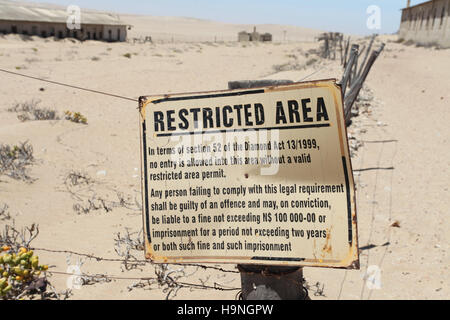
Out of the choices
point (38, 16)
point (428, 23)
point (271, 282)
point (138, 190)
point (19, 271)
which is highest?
point (428, 23)

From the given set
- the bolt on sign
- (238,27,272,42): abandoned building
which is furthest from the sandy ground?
(238,27,272,42): abandoned building

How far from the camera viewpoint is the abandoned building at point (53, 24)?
3173 cm

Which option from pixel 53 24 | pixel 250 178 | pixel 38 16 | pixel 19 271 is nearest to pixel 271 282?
pixel 250 178

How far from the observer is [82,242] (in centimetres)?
393

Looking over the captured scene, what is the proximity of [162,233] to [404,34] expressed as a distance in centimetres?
4304

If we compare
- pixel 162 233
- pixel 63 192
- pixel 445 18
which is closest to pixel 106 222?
pixel 63 192

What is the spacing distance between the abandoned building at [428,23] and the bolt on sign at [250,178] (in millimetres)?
28909

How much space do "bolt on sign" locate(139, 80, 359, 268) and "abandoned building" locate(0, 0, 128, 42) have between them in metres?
34.8

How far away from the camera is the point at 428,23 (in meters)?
31.0

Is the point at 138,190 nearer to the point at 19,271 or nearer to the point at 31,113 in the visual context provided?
the point at 19,271

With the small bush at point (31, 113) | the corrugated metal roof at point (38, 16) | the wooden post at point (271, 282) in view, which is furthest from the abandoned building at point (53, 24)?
the wooden post at point (271, 282)

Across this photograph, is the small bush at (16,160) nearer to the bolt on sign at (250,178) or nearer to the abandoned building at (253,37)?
the bolt on sign at (250,178)

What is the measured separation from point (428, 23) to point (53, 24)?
30103 mm
